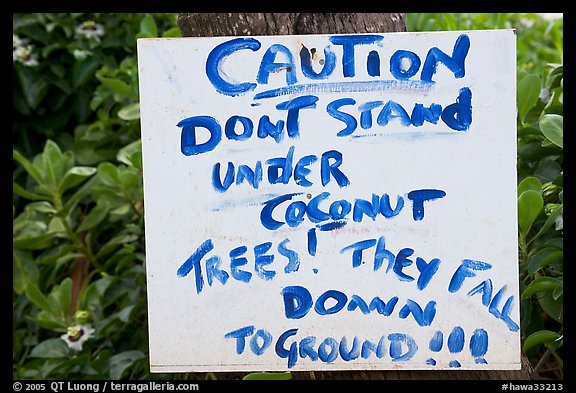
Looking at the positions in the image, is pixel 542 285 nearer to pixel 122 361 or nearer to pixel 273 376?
pixel 273 376

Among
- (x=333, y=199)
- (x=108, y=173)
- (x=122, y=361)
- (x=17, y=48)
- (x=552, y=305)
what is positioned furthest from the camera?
(x=17, y=48)

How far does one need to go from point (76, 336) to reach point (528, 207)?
1.02m

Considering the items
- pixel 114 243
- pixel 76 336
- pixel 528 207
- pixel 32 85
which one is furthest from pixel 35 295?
pixel 528 207

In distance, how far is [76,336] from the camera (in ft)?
5.64

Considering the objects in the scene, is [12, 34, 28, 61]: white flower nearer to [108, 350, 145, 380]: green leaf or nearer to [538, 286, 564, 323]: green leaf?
[108, 350, 145, 380]: green leaf

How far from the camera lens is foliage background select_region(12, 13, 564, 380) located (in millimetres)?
1431

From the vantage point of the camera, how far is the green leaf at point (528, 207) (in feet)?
4.33

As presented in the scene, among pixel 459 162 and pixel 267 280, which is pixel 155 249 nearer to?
pixel 267 280

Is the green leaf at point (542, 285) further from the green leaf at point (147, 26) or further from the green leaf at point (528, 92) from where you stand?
the green leaf at point (147, 26)

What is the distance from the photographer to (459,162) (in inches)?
48.5

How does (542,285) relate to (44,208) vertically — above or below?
below
